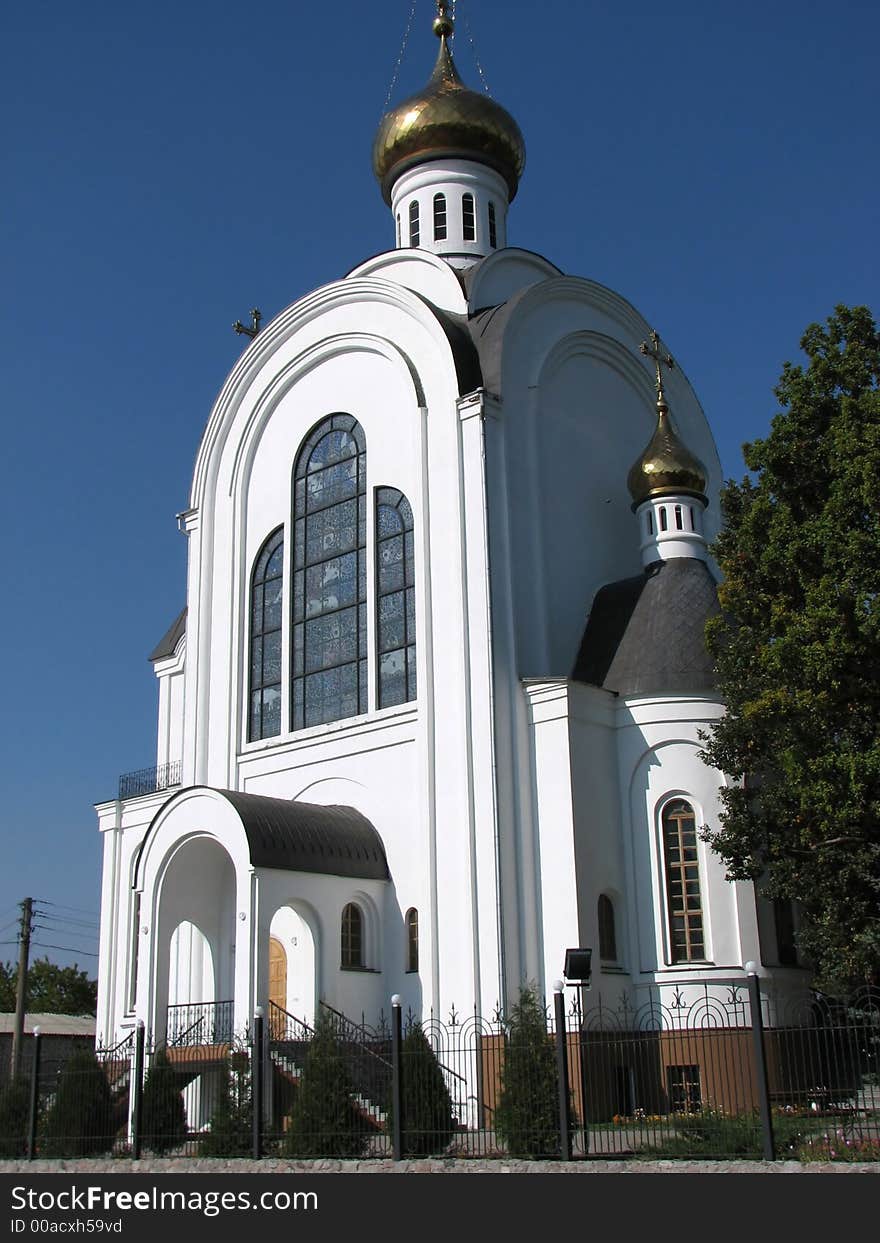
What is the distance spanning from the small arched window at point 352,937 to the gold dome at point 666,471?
7.38 metres

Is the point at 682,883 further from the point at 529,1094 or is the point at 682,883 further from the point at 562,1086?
the point at 562,1086

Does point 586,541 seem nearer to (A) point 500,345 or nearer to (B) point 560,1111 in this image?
(A) point 500,345

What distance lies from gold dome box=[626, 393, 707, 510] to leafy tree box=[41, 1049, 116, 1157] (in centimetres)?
1109

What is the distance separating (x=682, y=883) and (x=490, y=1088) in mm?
3749

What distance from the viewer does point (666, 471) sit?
19969 mm

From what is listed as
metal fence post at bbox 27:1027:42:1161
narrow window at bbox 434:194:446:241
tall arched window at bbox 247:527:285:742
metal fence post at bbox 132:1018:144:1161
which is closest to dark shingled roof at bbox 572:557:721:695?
tall arched window at bbox 247:527:285:742

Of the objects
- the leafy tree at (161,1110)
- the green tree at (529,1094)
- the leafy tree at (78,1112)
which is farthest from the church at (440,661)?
the green tree at (529,1094)

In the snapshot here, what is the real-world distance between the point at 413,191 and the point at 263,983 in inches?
582

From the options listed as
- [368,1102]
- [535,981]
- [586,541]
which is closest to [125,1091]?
[368,1102]

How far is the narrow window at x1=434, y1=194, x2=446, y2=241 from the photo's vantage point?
952 inches

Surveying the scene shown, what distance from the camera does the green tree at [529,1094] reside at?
11.6 meters

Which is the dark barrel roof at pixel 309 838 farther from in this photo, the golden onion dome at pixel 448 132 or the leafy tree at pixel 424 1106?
the golden onion dome at pixel 448 132

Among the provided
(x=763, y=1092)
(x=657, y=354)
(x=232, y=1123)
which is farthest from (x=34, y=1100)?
(x=657, y=354)

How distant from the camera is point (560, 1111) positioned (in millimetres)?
11305
